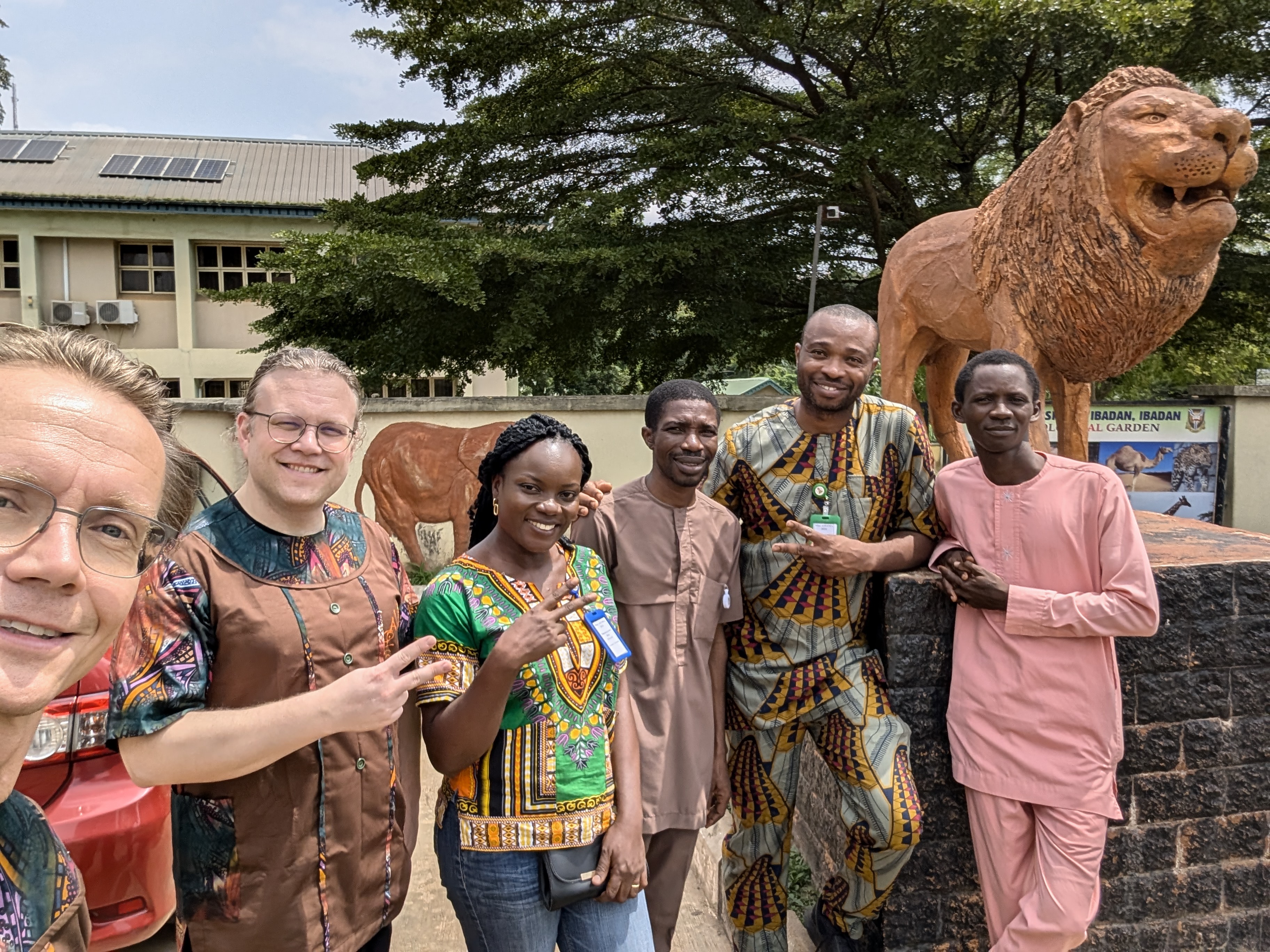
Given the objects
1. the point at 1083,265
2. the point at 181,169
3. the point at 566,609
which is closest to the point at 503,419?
the point at 1083,265

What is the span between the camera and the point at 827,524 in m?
2.30

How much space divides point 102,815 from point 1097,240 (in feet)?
12.8

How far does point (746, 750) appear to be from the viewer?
238cm

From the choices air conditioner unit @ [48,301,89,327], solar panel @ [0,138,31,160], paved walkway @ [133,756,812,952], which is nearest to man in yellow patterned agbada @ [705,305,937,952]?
paved walkway @ [133,756,812,952]

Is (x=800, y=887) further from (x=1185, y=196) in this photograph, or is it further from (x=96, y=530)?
(x=96, y=530)

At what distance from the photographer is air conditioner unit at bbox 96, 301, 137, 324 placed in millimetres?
15703

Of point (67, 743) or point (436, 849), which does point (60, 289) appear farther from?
point (436, 849)

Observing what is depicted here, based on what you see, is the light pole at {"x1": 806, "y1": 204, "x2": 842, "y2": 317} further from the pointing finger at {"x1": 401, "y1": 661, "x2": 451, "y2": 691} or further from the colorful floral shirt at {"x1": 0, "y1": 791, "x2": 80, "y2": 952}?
the colorful floral shirt at {"x1": 0, "y1": 791, "x2": 80, "y2": 952}

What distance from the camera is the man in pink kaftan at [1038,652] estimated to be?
6.90 feet

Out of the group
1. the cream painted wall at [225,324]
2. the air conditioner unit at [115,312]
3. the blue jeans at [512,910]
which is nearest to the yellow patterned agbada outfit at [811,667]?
the blue jeans at [512,910]

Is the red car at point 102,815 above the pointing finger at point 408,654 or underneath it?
underneath

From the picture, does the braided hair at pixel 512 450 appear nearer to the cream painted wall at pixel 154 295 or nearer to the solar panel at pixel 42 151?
the cream painted wall at pixel 154 295

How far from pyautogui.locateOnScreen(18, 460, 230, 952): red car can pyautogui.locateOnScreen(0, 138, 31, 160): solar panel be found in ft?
70.5

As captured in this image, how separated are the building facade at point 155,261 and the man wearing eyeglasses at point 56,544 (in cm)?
1433
